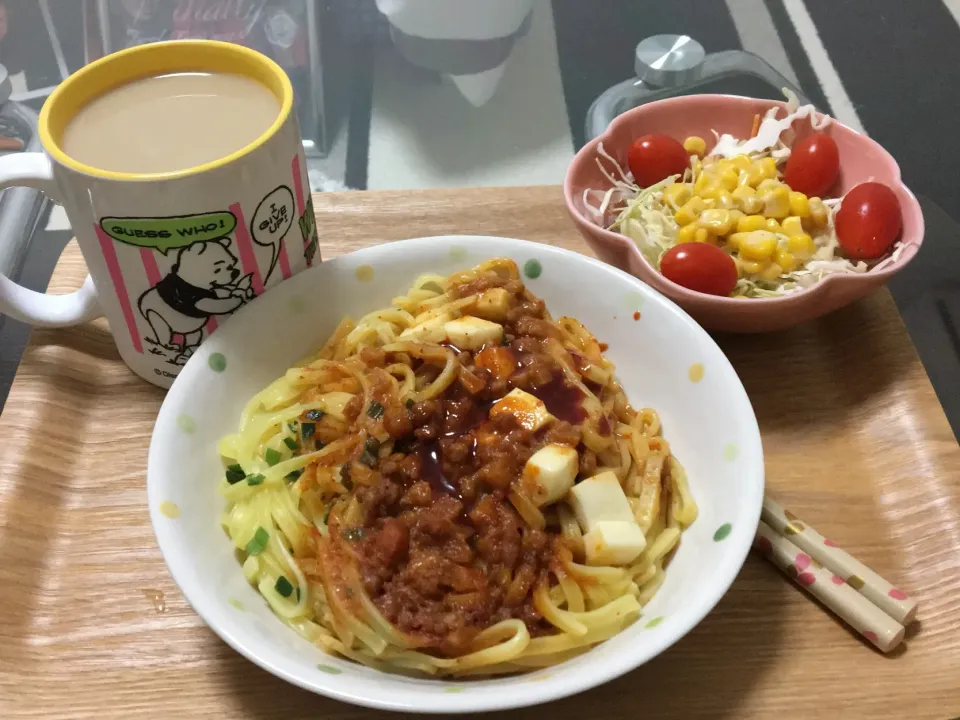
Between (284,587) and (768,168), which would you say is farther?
(768,168)

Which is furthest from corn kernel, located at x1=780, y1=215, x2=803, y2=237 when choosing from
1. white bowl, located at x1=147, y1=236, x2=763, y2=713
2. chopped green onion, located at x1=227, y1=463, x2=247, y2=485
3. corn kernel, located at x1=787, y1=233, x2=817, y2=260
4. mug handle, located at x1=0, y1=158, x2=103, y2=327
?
mug handle, located at x1=0, y1=158, x2=103, y2=327

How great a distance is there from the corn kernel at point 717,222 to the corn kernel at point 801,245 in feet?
0.62

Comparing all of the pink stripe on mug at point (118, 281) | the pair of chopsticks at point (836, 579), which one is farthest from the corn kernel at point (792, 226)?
the pink stripe on mug at point (118, 281)

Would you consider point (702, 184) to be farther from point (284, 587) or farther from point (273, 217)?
point (284, 587)

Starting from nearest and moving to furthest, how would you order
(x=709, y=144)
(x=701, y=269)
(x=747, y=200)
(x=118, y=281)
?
(x=118, y=281) < (x=701, y=269) < (x=747, y=200) < (x=709, y=144)

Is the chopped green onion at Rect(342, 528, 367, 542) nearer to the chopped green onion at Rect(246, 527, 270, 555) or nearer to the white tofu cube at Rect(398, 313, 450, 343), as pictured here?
the chopped green onion at Rect(246, 527, 270, 555)

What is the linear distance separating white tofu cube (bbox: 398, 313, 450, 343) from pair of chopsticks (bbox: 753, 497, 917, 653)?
0.90 m

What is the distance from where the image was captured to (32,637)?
179 centimetres

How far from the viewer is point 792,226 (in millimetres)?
2523

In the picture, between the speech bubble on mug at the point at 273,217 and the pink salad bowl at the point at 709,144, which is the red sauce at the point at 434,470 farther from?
the pink salad bowl at the point at 709,144

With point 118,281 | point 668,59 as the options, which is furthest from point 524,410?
point 668,59

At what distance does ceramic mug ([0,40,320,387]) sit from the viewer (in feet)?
5.74

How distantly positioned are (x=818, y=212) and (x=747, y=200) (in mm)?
→ 245

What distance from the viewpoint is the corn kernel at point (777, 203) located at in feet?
8.35
